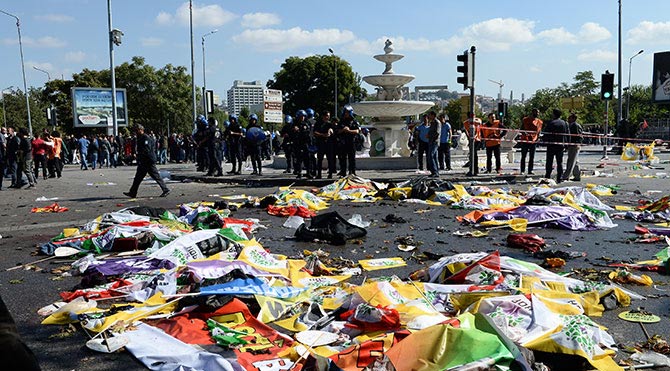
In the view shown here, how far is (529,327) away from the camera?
4.05m

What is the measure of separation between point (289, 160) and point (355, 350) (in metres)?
16.7

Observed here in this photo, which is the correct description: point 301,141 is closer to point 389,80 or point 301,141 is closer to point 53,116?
point 389,80

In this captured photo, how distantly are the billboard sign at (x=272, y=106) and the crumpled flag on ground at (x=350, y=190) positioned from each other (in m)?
14.9

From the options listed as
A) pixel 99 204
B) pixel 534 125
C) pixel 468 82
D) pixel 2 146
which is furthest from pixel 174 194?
pixel 534 125

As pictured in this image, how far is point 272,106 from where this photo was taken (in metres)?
28.6

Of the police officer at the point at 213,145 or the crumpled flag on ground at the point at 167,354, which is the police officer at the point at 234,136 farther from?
the crumpled flag on ground at the point at 167,354

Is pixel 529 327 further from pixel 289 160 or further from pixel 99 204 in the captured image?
pixel 289 160

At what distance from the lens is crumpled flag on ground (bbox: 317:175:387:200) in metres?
13.0

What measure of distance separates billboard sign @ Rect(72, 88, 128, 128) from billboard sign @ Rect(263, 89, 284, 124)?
12.7m

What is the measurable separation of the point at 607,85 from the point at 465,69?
9147 mm

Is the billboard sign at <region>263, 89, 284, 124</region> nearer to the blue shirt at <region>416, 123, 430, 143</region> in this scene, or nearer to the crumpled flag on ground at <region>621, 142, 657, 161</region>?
the blue shirt at <region>416, 123, 430, 143</region>

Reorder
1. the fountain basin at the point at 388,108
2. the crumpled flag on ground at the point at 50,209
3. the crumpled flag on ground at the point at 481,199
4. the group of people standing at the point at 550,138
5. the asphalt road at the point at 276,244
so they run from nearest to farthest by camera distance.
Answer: the asphalt road at the point at 276,244 < the crumpled flag on ground at the point at 481,199 < the crumpled flag on ground at the point at 50,209 < the group of people standing at the point at 550,138 < the fountain basin at the point at 388,108

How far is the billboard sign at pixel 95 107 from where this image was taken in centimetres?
3681

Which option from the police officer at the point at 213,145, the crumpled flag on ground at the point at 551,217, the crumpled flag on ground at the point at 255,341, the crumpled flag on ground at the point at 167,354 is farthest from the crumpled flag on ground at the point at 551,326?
the police officer at the point at 213,145
